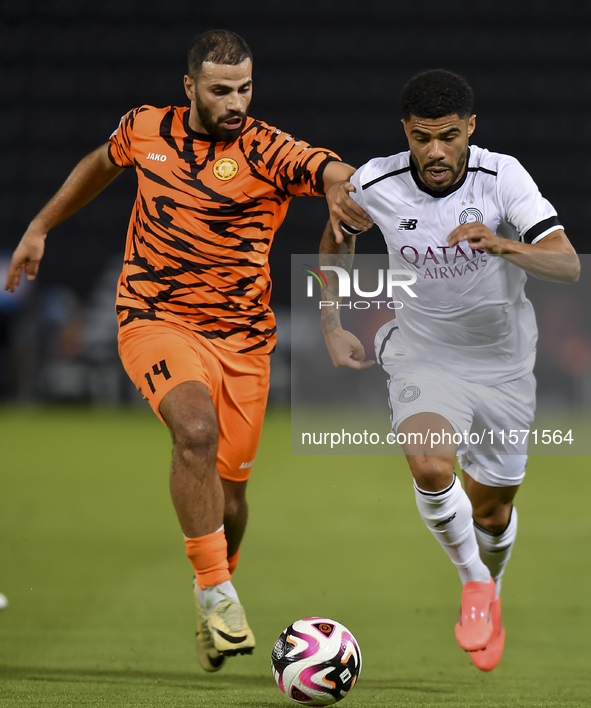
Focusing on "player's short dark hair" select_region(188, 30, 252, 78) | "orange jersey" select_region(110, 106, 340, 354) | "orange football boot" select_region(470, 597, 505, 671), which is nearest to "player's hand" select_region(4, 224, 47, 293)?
"orange jersey" select_region(110, 106, 340, 354)

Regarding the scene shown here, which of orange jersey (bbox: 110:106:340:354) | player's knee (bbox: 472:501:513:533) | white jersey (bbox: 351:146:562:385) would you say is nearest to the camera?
white jersey (bbox: 351:146:562:385)

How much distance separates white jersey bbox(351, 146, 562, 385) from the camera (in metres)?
3.98

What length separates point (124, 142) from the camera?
14.5 ft

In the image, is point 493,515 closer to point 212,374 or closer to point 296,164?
point 212,374

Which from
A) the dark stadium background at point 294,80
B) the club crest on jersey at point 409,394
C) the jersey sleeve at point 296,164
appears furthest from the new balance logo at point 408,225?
the dark stadium background at point 294,80

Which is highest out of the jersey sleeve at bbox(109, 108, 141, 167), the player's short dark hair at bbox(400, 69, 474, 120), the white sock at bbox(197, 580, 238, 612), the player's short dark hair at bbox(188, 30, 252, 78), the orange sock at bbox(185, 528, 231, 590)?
the player's short dark hair at bbox(188, 30, 252, 78)

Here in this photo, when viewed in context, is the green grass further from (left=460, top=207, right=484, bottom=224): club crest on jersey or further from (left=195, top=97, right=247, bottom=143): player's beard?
(left=195, top=97, right=247, bottom=143): player's beard

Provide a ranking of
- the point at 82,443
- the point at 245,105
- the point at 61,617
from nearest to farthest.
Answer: the point at 245,105
the point at 61,617
the point at 82,443

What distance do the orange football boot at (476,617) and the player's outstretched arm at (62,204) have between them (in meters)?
2.43

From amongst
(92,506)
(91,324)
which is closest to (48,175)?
(91,324)

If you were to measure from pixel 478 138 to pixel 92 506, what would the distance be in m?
12.6

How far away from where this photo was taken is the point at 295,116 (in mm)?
20547

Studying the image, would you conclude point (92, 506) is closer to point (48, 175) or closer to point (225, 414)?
point (225, 414)

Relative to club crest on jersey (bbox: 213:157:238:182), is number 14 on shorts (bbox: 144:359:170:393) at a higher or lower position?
lower
